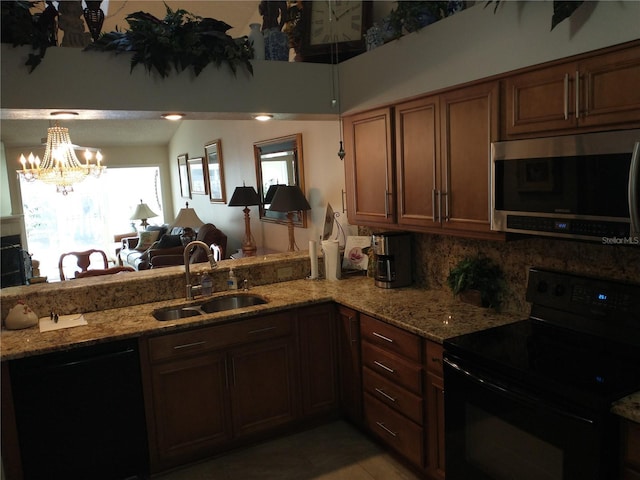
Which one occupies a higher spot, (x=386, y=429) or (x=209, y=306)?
(x=209, y=306)

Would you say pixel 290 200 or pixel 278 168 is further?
pixel 278 168

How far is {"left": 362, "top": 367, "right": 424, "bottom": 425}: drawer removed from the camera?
242 cm

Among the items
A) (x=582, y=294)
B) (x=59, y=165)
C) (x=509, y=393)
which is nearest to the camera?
(x=509, y=393)

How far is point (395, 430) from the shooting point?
259 cm

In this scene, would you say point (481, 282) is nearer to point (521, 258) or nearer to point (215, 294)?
point (521, 258)

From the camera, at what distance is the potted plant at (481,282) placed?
102 inches

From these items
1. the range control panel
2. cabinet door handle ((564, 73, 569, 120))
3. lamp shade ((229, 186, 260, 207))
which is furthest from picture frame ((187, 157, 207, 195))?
cabinet door handle ((564, 73, 569, 120))

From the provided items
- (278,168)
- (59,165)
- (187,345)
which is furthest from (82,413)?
(59,165)

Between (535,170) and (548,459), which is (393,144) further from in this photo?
(548,459)

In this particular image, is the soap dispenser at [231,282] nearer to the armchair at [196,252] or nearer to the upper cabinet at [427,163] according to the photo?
the upper cabinet at [427,163]

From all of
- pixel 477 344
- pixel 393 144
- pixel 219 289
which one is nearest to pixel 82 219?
pixel 219 289

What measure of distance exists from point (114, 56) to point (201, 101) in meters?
0.50

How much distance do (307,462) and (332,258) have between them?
52.1 inches

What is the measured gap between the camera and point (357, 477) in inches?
102
